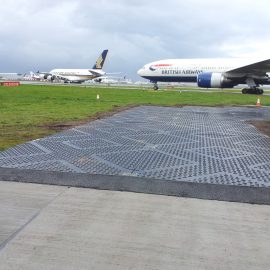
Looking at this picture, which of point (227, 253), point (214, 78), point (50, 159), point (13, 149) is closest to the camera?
point (227, 253)

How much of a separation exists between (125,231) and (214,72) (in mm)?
38374

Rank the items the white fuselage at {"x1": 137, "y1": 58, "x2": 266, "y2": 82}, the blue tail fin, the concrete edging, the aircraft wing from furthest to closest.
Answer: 1. the blue tail fin
2. the white fuselage at {"x1": 137, "y1": 58, "x2": 266, "y2": 82}
3. the aircraft wing
4. the concrete edging

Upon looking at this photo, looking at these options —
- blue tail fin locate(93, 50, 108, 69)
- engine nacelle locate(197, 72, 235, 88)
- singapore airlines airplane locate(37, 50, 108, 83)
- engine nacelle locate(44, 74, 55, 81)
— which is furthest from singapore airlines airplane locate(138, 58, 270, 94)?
engine nacelle locate(44, 74, 55, 81)

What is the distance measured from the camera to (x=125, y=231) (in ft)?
12.3

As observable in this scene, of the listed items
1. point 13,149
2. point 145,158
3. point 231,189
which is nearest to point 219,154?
point 145,158

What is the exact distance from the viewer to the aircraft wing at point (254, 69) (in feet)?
116

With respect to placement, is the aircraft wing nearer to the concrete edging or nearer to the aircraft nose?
the aircraft nose

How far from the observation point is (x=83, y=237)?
3.59 metres

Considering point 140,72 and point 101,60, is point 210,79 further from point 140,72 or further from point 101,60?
point 101,60

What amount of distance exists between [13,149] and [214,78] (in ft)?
104

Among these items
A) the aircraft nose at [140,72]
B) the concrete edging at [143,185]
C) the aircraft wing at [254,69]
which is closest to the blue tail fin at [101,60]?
the aircraft nose at [140,72]

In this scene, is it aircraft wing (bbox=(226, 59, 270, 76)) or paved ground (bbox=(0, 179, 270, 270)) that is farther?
aircraft wing (bbox=(226, 59, 270, 76))

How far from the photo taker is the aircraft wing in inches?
1391

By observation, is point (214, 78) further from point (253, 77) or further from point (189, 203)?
point (189, 203)
